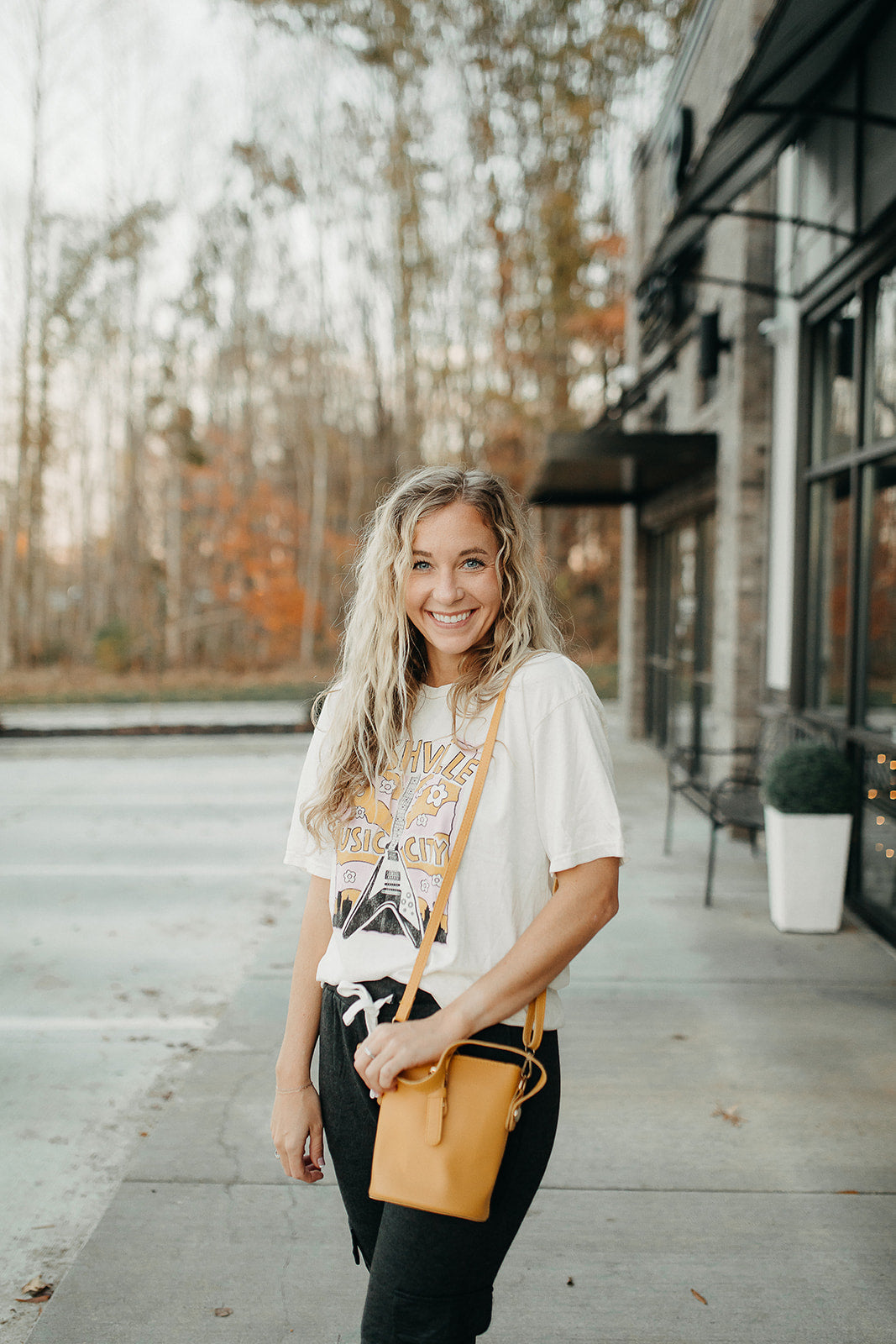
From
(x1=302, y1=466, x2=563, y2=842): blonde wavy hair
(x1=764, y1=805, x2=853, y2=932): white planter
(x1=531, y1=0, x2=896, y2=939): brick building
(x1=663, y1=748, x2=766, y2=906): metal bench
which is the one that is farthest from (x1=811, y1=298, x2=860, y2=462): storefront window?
(x1=302, y1=466, x2=563, y2=842): blonde wavy hair

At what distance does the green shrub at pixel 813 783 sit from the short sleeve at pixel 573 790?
3.71 m

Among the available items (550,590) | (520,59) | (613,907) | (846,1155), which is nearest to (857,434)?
(846,1155)

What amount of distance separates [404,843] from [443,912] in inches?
4.5

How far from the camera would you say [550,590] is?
1.71 meters

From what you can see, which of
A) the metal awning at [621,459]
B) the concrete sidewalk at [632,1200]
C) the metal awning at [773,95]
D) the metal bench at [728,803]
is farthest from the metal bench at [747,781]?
the metal awning at [773,95]

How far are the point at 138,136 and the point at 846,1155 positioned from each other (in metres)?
23.5

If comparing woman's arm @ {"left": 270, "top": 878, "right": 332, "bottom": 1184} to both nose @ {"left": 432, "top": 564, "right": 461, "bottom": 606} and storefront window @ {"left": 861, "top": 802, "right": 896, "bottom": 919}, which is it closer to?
nose @ {"left": 432, "top": 564, "right": 461, "bottom": 606}

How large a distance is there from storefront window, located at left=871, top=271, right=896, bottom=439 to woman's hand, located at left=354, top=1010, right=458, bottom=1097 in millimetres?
4335

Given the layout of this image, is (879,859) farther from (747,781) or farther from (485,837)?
(485,837)

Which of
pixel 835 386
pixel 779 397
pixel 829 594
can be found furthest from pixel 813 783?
pixel 779 397

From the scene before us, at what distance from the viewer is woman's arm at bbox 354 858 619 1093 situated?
4.27 ft

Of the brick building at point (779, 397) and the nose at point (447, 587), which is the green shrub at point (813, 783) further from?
the nose at point (447, 587)

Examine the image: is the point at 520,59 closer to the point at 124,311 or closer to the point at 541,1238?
the point at 124,311

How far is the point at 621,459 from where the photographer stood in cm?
788
